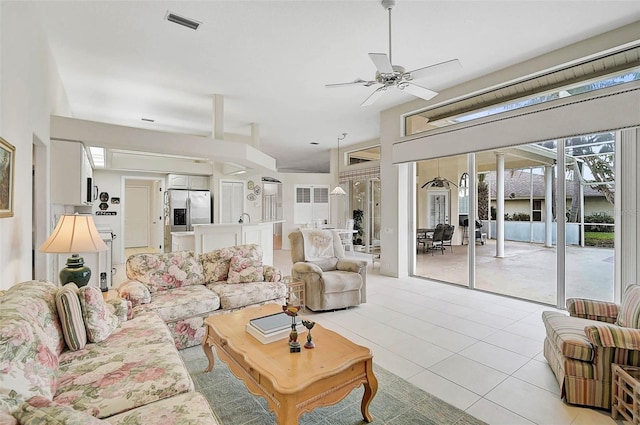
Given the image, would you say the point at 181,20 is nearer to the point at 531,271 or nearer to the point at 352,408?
the point at 352,408

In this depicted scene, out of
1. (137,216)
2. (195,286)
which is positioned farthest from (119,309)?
(137,216)

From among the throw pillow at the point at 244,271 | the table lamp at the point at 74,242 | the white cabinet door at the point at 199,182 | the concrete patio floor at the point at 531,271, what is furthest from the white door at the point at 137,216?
the concrete patio floor at the point at 531,271

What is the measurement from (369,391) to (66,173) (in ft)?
14.3

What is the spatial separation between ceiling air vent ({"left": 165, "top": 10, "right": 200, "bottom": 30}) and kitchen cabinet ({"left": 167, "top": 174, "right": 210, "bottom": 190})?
18.5 feet

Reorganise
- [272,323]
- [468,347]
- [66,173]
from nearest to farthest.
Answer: [272,323], [468,347], [66,173]

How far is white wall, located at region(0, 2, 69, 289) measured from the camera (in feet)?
6.84

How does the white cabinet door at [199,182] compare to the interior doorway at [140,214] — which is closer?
the white cabinet door at [199,182]

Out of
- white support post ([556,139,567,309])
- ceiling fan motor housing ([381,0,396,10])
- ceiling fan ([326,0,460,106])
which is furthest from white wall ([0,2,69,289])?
white support post ([556,139,567,309])

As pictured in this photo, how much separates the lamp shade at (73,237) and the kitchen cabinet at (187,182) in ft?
18.8

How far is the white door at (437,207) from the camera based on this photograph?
6.41m

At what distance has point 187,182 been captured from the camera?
327 inches

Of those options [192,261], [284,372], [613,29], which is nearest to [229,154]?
[192,261]

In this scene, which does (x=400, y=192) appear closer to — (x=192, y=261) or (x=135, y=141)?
(x=192, y=261)

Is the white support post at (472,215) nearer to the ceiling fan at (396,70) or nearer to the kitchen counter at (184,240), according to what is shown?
the ceiling fan at (396,70)
